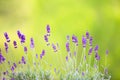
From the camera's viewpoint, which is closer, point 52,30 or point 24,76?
point 24,76

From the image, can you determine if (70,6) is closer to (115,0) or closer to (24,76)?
(115,0)

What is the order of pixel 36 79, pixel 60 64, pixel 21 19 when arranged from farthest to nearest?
pixel 21 19 → pixel 60 64 → pixel 36 79

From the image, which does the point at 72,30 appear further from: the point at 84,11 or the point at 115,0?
the point at 115,0

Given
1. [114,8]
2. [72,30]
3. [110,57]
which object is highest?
[114,8]

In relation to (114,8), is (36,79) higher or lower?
lower

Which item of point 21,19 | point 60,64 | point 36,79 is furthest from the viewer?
point 21,19

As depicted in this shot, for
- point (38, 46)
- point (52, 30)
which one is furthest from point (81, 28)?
point (38, 46)

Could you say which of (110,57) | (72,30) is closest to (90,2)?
(72,30)
